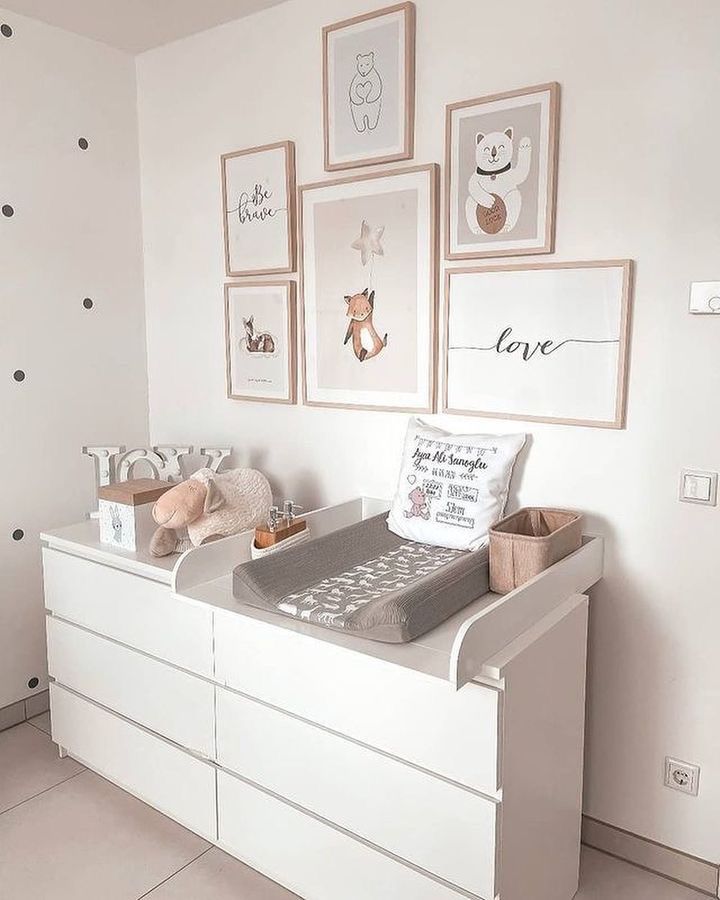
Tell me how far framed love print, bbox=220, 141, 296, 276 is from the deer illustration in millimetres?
184

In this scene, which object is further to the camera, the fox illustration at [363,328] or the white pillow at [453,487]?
the fox illustration at [363,328]

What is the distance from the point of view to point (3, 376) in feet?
9.02

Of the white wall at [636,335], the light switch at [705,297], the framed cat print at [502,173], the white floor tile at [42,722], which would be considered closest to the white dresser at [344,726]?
the white wall at [636,335]

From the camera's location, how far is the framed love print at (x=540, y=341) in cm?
205

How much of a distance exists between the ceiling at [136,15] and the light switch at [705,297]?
167cm

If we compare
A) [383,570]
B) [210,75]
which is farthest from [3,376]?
[383,570]

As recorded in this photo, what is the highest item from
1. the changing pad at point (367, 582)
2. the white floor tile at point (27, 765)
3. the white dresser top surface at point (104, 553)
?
the changing pad at point (367, 582)

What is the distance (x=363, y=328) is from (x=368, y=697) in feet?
3.98

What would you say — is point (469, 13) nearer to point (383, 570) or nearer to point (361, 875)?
point (383, 570)

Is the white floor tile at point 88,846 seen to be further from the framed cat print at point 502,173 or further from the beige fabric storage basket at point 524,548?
the framed cat print at point 502,173

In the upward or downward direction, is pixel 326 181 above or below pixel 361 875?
above

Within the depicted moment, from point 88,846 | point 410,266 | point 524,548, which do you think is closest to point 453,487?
point 524,548

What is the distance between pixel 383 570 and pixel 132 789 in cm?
112

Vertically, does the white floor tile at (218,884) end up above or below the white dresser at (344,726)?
below
